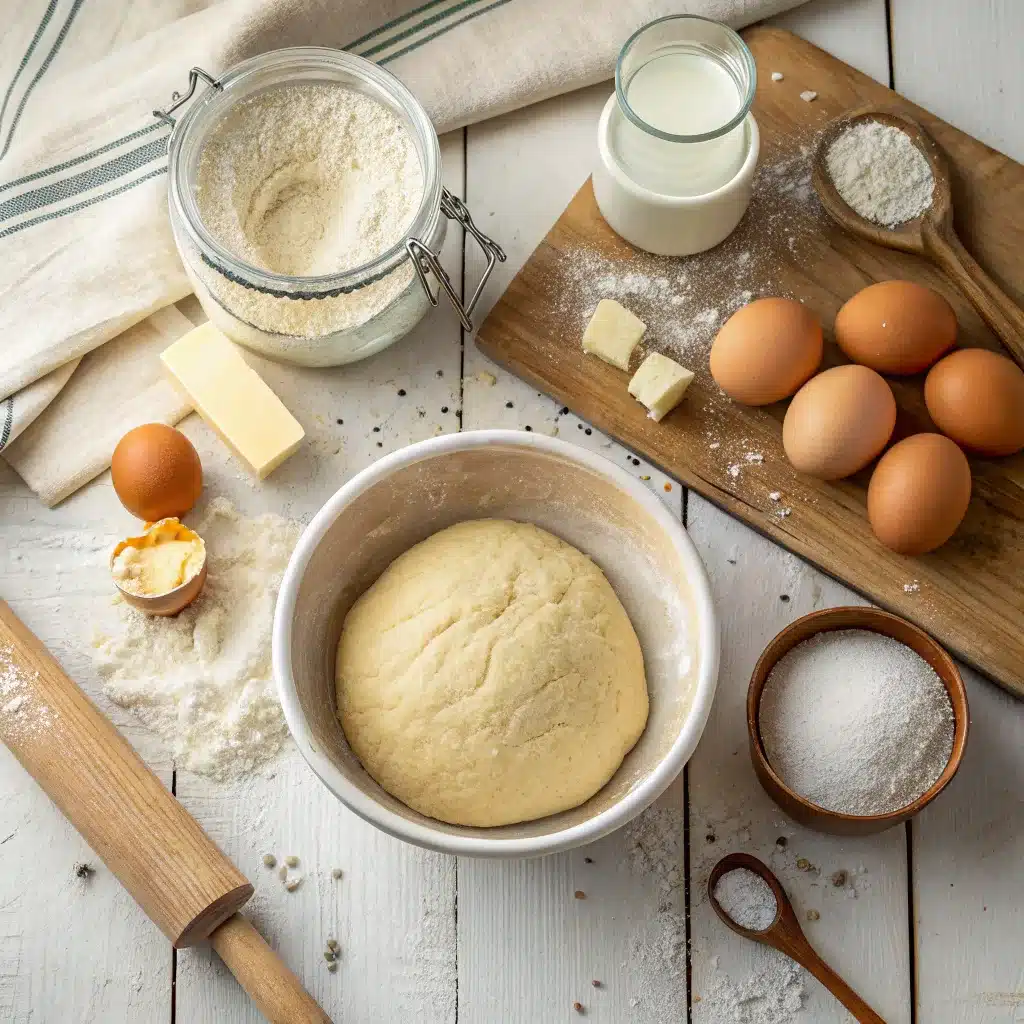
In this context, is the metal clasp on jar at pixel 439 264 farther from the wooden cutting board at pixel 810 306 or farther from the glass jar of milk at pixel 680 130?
the glass jar of milk at pixel 680 130

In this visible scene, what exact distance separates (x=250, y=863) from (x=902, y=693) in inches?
32.1

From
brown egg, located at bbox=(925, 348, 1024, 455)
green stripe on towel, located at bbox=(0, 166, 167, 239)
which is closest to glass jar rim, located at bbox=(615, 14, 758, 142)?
brown egg, located at bbox=(925, 348, 1024, 455)

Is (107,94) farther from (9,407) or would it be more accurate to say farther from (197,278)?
(9,407)

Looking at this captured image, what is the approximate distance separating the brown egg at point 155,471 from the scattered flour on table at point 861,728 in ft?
2.51

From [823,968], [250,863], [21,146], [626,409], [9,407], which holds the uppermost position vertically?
[21,146]

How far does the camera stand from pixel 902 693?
1387 millimetres

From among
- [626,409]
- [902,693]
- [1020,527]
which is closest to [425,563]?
[626,409]

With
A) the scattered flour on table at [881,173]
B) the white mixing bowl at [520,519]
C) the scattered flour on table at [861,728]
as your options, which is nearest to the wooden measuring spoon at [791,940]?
the scattered flour on table at [861,728]

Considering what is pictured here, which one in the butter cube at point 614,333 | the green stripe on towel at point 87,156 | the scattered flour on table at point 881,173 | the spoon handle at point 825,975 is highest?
the green stripe on towel at point 87,156

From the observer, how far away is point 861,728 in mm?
1378

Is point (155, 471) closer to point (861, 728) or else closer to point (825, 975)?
point (861, 728)

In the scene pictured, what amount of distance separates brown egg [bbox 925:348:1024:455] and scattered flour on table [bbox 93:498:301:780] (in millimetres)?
833

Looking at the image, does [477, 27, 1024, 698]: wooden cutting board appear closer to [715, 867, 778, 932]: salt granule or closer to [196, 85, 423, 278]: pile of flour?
[196, 85, 423, 278]: pile of flour

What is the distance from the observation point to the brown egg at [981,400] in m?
1.43
